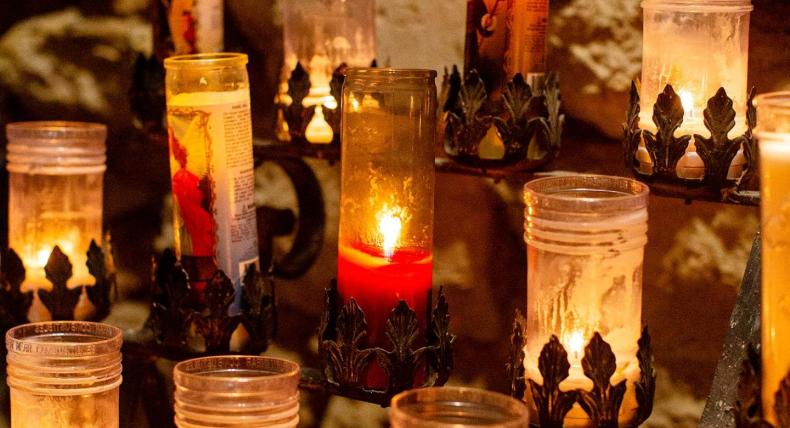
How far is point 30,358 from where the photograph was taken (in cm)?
93

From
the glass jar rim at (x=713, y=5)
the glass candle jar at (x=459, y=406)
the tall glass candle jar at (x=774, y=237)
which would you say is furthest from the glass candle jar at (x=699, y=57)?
the glass candle jar at (x=459, y=406)

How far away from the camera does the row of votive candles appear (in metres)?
0.77

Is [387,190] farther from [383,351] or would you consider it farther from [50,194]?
[50,194]

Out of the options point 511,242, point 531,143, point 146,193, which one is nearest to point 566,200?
point 531,143

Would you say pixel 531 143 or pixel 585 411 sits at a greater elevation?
pixel 531 143

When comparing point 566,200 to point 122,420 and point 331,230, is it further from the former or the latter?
point 122,420

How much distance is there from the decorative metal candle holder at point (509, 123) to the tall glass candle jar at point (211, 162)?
187 millimetres

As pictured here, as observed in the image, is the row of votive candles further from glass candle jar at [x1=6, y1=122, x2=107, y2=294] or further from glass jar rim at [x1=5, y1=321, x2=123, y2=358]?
glass candle jar at [x1=6, y1=122, x2=107, y2=294]

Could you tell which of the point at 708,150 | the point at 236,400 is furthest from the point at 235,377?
the point at 708,150

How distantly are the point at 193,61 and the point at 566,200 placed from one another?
361mm

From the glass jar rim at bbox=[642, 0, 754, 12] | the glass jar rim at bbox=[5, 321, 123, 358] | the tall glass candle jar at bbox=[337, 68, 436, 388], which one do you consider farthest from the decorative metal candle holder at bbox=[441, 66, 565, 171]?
the glass jar rim at bbox=[5, 321, 123, 358]

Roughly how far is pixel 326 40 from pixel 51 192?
1.02 feet

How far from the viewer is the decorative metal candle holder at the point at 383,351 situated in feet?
2.84

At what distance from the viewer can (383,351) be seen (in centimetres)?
87
